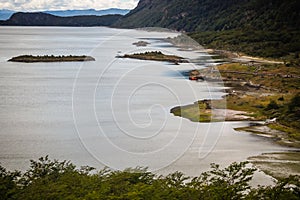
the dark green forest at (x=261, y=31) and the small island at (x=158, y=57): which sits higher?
the dark green forest at (x=261, y=31)

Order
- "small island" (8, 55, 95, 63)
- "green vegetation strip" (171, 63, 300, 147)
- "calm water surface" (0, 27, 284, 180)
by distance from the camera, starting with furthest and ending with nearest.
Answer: "small island" (8, 55, 95, 63) → "green vegetation strip" (171, 63, 300, 147) → "calm water surface" (0, 27, 284, 180)

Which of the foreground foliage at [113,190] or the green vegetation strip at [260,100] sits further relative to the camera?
the green vegetation strip at [260,100]

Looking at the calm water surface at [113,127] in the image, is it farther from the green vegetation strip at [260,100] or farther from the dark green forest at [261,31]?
the dark green forest at [261,31]

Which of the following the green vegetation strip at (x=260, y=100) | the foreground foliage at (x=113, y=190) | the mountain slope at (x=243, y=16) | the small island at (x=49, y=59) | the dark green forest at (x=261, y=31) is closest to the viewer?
the foreground foliage at (x=113, y=190)

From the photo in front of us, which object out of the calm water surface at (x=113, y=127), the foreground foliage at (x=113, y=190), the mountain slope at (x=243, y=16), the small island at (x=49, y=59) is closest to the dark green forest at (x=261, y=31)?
the mountain slope at (x=243, y=16)

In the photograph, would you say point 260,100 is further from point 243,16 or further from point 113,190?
point 243,16

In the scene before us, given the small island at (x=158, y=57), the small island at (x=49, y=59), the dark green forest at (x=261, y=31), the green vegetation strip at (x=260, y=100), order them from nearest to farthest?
1. the green vegetation strip at (x=260, y=100)
2. the small island at (x=49, y=59)
3. the dark green forest at (x=261, y=31)
4. the small island at (x=158, y=57)

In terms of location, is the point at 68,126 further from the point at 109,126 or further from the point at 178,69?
the point at 178,69

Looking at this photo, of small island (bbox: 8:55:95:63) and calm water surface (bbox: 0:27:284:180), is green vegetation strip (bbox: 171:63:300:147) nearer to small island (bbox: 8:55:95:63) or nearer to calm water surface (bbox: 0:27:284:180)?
calm water surface (bbox: 0:27:284:180)

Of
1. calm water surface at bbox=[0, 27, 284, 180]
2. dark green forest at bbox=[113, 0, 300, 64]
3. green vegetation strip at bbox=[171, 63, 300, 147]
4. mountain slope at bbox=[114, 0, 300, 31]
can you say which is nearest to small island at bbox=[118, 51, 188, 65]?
dark green forest at bbox=[113, 0, 300, 64]

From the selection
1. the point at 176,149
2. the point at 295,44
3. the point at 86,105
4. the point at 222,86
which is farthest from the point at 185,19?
the point at 176,149

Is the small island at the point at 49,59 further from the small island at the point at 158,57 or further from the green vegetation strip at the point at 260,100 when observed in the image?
the green vegetation strip at the point at 260,100

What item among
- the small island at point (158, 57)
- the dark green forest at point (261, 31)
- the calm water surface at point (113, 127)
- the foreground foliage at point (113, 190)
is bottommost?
the calm water surface at point (113, 127)
